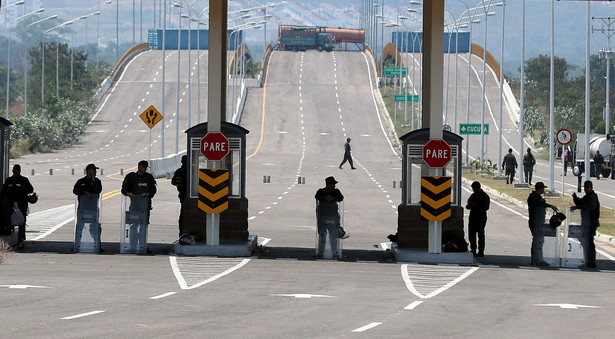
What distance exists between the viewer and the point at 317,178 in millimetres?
57594

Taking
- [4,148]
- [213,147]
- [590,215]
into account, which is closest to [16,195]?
[4,148]

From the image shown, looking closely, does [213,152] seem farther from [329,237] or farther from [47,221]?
[47,221]

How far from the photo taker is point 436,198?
79.5ft

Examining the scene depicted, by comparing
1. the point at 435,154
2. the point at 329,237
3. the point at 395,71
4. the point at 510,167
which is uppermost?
the point at 395,71

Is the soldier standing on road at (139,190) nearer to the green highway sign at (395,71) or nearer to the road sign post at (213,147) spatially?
the road sign post at (213,147)

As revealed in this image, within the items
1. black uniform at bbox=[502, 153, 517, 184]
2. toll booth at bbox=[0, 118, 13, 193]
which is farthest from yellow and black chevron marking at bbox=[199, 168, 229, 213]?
black uniform at bbox=[502, 153, 517, 184]

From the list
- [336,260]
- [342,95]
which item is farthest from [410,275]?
[342,95]

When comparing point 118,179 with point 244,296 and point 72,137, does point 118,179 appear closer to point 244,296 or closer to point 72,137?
point 244,296

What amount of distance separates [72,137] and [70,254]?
7432 centimetres

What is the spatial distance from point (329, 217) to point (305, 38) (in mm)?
136662

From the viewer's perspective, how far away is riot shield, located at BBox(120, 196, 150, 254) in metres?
23.9

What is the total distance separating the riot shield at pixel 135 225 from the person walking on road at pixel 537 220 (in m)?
7.65

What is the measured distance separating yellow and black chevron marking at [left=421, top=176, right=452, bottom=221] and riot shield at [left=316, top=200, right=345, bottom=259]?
1728 millimetres

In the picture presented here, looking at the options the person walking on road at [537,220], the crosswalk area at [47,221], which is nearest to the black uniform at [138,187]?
the crosswalk area at [47,221]
